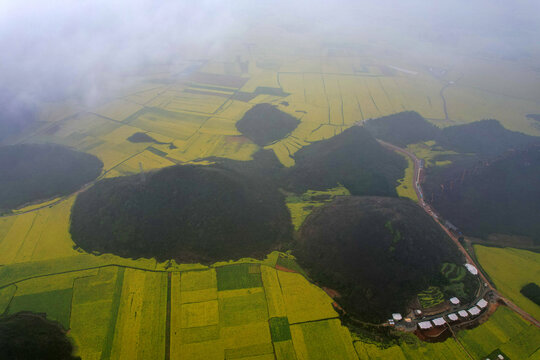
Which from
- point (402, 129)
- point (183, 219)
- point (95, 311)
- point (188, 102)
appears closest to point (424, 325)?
point (183, 219)

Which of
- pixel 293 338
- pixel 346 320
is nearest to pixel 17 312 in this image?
pixel 293 338

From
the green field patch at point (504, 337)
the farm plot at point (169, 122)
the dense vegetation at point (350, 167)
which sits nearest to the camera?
the green field patch at point (504, 337)

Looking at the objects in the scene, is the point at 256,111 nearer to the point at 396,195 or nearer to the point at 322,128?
the point at 322,128

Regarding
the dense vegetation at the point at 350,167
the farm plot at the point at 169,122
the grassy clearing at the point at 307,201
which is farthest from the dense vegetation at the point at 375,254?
the farm plot at the point at 169,122

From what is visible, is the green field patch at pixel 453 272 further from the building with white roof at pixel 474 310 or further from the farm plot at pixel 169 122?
the farm plot at pixel 169 122

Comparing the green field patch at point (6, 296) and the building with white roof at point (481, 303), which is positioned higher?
the building with white roof at point (481, 303)
